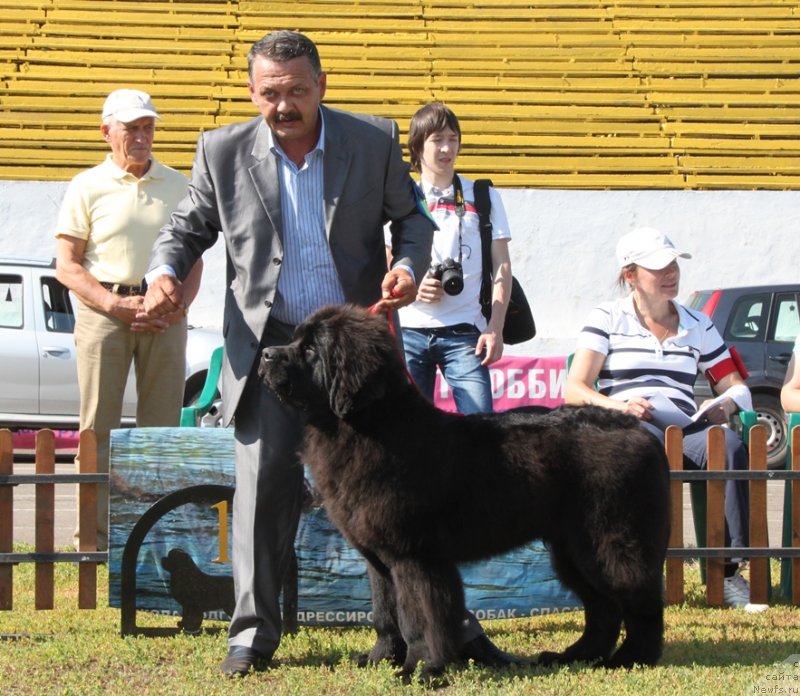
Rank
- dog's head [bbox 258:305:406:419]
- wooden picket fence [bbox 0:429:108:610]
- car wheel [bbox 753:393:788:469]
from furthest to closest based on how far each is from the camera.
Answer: car wheel [bbox 753:393:788:469]
wooden picket fence [bbox 0:429:108:610]
dog's head [bbox 258:305:406:419]

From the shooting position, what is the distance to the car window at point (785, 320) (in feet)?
41.0

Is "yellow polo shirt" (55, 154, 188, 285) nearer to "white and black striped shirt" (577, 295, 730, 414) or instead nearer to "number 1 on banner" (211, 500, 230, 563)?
"number 1 on banner" (211, 500, 230, 563)

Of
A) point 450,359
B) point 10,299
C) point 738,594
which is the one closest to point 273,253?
point 450,359

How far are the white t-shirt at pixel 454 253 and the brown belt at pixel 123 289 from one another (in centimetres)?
143

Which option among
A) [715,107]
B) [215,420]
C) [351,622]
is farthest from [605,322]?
[715,107]

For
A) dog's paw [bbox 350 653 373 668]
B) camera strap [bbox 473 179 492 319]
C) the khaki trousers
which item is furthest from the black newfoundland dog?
the khaki trousers

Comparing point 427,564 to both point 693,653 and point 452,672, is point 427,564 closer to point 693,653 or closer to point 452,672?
point 452,672

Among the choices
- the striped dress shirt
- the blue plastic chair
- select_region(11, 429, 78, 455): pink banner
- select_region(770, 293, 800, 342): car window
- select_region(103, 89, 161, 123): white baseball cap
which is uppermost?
select_region(103, 89, 161, 123): white baseball cap

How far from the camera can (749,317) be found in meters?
12.5

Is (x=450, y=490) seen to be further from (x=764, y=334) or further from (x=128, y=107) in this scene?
(x=764, y=334)

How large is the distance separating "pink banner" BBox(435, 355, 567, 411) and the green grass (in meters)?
3.58

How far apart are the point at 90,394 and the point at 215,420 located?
4601 millimetres

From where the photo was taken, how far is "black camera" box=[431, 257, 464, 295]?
18.9ft

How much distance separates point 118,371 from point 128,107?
4.57 feet
